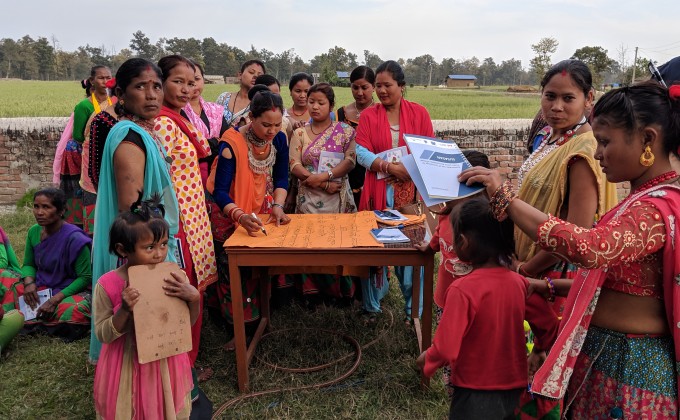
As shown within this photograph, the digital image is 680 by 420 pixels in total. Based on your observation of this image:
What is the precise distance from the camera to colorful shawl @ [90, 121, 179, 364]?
232 cm

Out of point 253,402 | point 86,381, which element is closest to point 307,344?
→ point 253,402

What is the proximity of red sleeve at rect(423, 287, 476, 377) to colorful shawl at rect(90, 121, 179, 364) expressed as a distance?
1.43 metres

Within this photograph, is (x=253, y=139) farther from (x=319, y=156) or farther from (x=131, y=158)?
(x=131, y=158)

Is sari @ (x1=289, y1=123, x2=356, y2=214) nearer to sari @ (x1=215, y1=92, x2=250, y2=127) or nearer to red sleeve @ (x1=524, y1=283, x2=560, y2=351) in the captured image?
sari @ (x1=215, y1=92, x2=250, y2=127)

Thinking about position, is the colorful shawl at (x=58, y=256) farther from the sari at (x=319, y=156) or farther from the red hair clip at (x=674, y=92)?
the red hair clip at (x=674, y=92)

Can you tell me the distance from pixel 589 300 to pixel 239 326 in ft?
6.56

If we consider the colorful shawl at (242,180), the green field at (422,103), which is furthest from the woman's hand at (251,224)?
the green field at (422,103)

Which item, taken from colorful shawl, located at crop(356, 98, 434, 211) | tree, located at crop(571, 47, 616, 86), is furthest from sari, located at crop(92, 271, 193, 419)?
tree, located at crop(571, 47, 616, 86)

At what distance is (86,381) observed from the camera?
3174 millimetres

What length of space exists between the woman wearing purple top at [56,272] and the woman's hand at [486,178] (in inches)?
127

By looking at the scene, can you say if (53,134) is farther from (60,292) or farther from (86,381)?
(86,381)

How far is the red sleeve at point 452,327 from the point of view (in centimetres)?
180

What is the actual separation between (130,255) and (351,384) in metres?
1.67

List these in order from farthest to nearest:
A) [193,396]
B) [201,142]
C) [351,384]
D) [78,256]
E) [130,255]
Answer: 1. [78,256]
2. [351,384]
3. [201,142]
4. [193,396]
5. [130,255]
